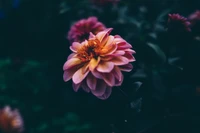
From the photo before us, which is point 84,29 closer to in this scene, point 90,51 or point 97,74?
point 90,51

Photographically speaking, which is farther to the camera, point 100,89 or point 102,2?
point 102,2

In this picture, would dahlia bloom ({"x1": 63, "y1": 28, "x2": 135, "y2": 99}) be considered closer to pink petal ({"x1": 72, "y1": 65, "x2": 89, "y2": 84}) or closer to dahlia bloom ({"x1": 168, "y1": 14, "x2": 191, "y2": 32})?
pink petal ({"x1": 72, "y1": 65, "x2": 89, "y2": 84})

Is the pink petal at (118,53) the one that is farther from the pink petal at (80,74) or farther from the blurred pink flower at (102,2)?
Result: the blurred pink flower at (102,2)

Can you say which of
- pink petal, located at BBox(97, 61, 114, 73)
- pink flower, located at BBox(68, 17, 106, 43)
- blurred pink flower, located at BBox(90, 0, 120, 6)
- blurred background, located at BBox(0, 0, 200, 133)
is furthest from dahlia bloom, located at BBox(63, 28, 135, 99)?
blurred pink flower, located at BBox(90, 0, 120, 6)

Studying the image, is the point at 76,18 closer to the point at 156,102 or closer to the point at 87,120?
the point at 87,120

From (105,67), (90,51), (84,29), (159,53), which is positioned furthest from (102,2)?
(105,67)

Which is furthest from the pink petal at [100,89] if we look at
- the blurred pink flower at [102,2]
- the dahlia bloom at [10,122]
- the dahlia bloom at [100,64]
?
the blurred pink flower at [102,2]

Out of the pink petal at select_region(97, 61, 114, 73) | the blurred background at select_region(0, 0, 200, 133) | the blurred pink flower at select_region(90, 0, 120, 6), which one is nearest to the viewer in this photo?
the pink petal at select_region(97, 61, 114, 73)
